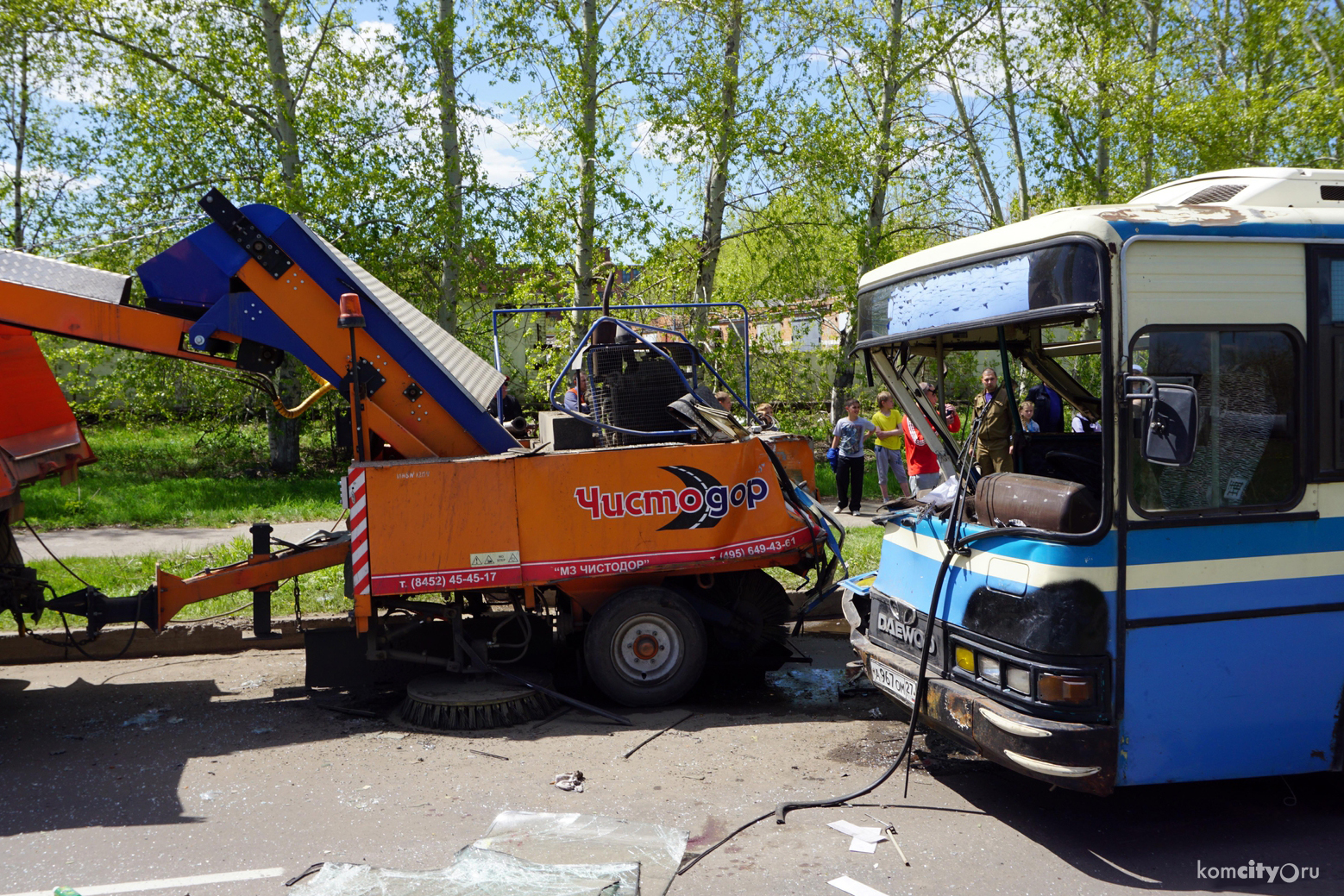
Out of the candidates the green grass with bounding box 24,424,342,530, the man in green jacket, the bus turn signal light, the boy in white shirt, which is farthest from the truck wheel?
the green grass with bounding box 24,424,342,530

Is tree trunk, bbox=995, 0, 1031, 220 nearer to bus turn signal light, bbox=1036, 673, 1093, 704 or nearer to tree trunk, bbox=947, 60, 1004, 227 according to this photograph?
tree trunk, bbox=947, 60, 1004, 227

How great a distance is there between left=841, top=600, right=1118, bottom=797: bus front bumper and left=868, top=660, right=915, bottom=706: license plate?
27cm

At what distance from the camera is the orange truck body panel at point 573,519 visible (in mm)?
5516

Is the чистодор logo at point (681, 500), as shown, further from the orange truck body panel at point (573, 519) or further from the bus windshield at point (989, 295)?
the bus windshield at point (989, 295)

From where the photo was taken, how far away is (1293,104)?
1639 centimetres

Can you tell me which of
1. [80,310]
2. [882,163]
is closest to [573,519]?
[80,310]

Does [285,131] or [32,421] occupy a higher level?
[285,131]

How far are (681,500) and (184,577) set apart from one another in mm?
5444

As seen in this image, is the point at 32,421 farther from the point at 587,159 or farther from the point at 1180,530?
the point at 587,159

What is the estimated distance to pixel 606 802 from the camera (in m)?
4.42

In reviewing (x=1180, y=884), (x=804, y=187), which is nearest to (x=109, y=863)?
(x=1180, y=884)

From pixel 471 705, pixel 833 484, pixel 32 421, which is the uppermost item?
pixel 32 421

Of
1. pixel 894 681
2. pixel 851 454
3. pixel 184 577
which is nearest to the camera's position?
pixel 894 681
